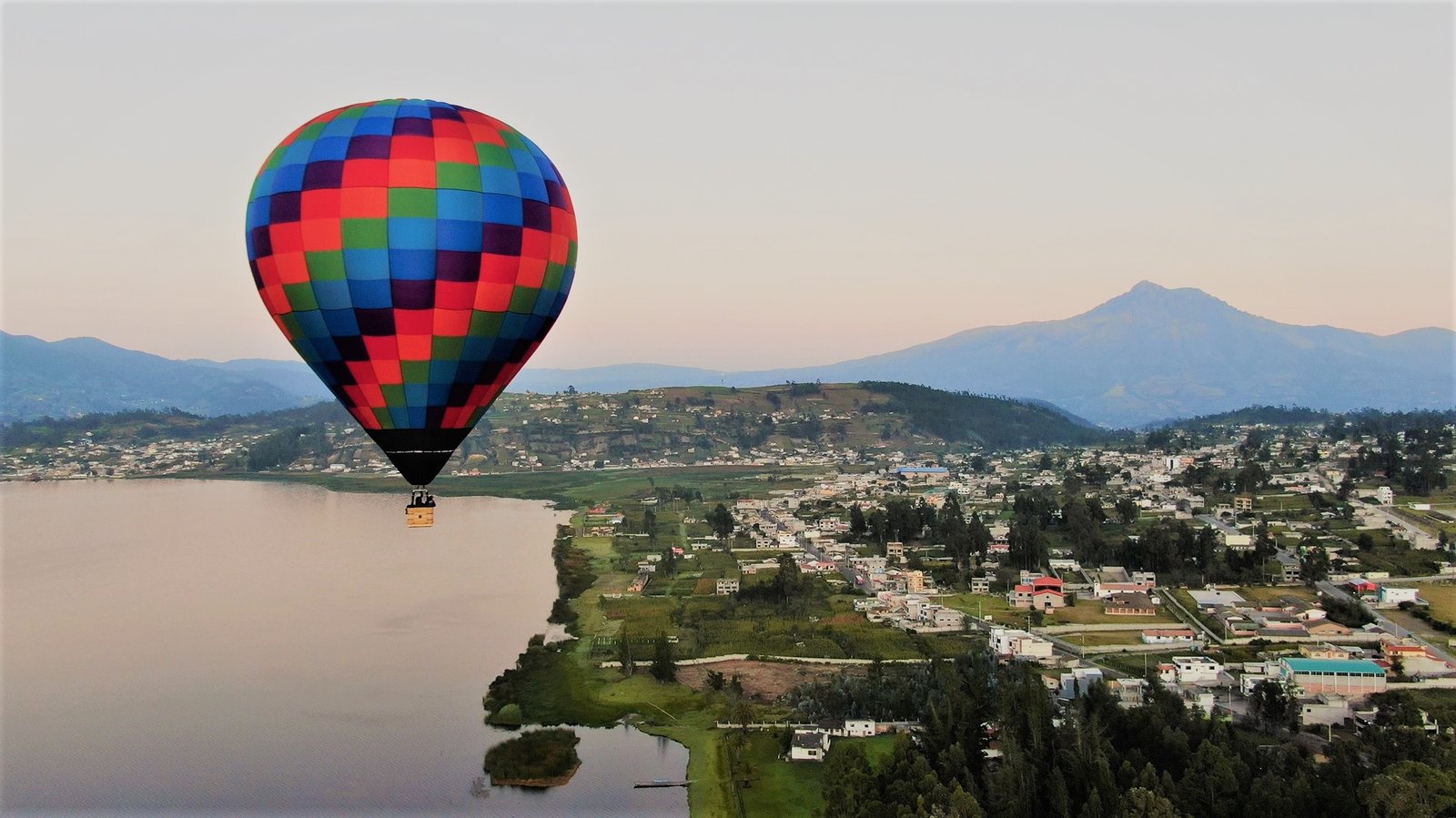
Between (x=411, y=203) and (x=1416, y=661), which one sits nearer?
(x=411, y=203)

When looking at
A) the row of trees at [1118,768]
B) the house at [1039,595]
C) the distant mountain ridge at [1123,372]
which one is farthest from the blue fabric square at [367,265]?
the distant mountain ridge at [1123,372]

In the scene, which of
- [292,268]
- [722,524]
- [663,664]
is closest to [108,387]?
[722,524]

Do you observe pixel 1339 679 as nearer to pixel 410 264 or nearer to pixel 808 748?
pixel 808 748

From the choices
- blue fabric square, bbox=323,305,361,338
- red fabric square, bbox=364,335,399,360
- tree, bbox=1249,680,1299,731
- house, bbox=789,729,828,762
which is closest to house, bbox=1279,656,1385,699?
tree, bbox=1249,680,1299,731

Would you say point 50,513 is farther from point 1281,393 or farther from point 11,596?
point 1281,393

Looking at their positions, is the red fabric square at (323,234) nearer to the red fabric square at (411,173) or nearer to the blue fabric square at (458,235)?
the red fabric square at (411,173)

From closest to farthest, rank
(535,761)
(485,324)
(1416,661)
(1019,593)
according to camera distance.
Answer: (485,324) → (535,761) → (1416,661) → (1019,593)

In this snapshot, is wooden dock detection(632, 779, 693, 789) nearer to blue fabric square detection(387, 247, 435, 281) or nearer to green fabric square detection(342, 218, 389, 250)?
blue fabric square detection(387, 247, 435, 281)

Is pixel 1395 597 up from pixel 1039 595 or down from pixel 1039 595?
up
